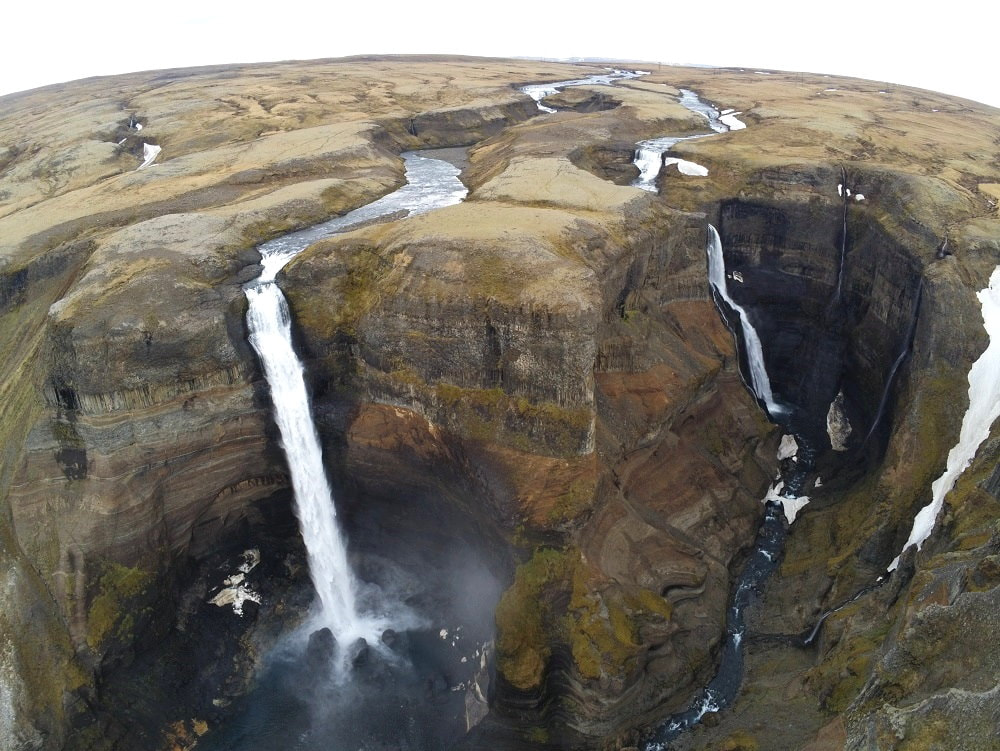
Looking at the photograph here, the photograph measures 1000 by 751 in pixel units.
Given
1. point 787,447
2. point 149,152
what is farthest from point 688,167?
point 149,152

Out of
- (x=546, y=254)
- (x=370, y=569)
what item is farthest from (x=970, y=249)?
(x=370, y=569)

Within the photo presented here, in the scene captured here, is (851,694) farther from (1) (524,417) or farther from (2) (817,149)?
(2) (817,149)

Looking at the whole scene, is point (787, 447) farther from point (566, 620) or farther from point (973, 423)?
point (566, 620)

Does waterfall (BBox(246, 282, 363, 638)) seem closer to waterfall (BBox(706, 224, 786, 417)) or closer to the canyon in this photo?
the canyon

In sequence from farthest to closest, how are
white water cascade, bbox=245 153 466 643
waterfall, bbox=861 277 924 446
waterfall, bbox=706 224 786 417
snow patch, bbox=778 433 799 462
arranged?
waterfall, bbox=706 224 786 417, snow patch, bbox=778 433 799 462, waterfall, bbox=861 277 924 446, white water cascade, bbox=245 153 466 643

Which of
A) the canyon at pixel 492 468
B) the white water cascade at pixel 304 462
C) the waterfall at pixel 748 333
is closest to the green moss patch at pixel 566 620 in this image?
the canyon at pixel 492 468

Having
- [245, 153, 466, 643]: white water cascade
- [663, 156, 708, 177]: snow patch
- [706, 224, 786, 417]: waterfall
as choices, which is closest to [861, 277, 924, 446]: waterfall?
[706, 224, 786, 417]: waterfall
